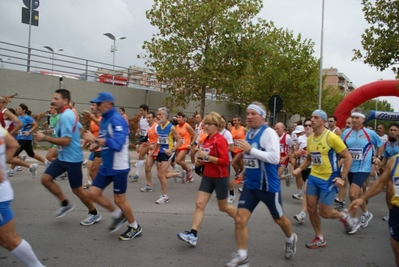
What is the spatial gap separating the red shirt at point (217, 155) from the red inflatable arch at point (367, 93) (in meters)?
13.5

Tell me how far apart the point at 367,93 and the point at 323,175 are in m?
13.6

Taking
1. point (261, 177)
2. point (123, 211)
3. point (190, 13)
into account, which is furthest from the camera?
point (190, 13)

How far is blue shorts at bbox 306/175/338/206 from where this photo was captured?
16.0 ft

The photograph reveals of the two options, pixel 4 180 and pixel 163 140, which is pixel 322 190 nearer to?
pixel 4 180

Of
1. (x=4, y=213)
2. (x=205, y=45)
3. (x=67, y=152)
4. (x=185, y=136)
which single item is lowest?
(x=4, y=213)

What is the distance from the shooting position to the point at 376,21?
44.3 ft

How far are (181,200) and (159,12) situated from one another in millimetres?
13497

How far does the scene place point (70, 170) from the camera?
210 inches

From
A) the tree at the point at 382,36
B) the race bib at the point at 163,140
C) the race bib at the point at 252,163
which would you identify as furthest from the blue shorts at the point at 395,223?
the tree at the point at 382,36

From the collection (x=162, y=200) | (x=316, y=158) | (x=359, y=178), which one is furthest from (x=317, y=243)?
(x=162, y=200)

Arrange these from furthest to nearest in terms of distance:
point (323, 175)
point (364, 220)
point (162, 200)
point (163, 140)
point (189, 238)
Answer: point (163, 140) < point (162, 200) < point (364, 220) < point (323, 175) < point (189, 238)

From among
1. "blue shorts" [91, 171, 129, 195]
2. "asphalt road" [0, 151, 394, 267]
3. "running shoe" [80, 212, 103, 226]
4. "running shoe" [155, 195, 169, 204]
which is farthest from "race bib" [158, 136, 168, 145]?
"blue shorts" [91, 171, 129, 195]

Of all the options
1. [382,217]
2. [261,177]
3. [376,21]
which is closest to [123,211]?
[261,177]

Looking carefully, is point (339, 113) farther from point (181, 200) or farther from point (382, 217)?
point (181, 200)
